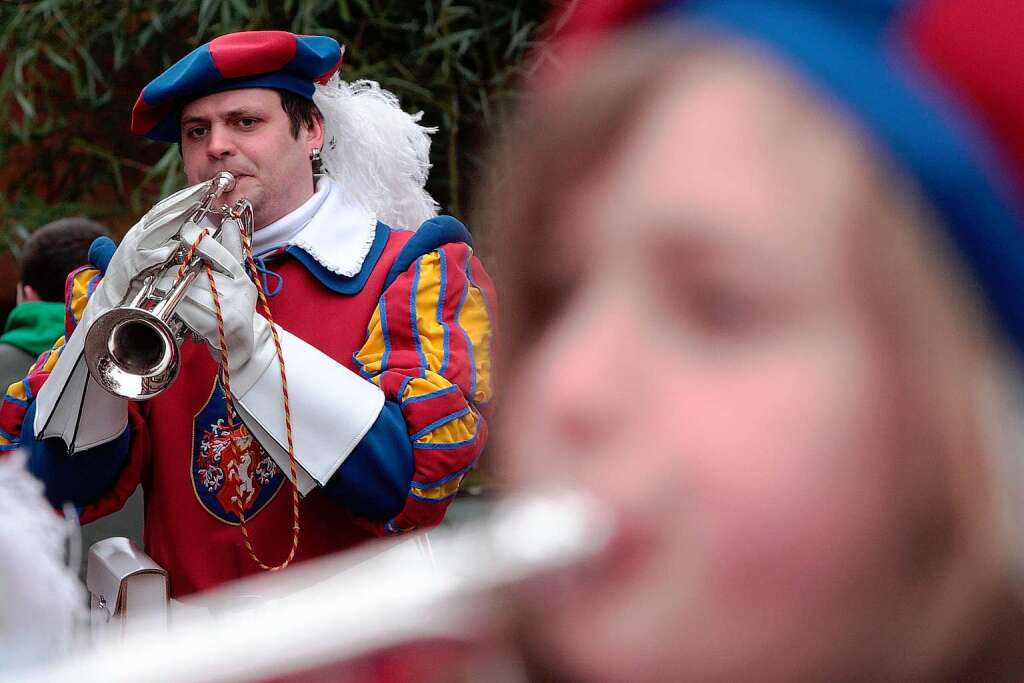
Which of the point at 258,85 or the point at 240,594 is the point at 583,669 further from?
the point at 258,85

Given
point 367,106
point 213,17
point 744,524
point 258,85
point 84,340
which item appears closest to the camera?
point 744,524

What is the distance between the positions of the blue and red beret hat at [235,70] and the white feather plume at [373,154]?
3.5 inches

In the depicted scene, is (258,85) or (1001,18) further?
(258,85)

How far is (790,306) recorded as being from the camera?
1.22 ft

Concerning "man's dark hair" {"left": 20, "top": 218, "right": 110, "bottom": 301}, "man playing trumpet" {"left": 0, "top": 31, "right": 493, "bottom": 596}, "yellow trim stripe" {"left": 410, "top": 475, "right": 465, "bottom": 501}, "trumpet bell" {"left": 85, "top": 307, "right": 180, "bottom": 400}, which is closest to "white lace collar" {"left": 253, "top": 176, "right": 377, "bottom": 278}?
"man playing trumpet" {"left": 0, "top": 31, "right": 493, "bottom": 596}

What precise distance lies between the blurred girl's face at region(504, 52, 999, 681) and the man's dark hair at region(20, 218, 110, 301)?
2786mm

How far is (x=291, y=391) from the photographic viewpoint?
1.58m

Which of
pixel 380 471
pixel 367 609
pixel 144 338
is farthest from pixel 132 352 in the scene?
pixel 367 609

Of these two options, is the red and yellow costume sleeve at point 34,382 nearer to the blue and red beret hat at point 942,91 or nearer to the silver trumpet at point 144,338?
the silver trumpet at point 144,338

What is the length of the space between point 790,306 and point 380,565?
146 millimetres

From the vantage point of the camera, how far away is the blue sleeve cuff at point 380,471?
1577 millimetres

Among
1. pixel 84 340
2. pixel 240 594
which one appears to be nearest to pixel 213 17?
pixel 84 340

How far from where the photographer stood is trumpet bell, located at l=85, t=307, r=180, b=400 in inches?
64.9

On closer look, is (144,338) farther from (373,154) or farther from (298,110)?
(373,154)
